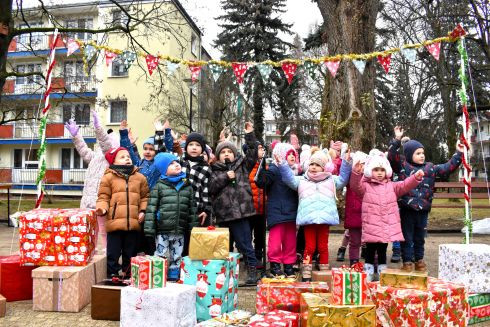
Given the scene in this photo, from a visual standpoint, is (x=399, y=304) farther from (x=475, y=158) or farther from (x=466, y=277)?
(x=475, y=158)

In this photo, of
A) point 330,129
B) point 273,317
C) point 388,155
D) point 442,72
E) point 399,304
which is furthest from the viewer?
point 442,72

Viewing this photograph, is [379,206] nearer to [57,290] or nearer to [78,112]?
[57,290]

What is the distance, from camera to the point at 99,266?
5797 mm

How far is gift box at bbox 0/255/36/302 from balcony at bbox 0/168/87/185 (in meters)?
26.0

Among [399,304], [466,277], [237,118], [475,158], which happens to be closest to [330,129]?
[466,277]

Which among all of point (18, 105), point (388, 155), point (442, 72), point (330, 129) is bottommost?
point (388, 155)

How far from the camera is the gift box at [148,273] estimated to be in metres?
4.19

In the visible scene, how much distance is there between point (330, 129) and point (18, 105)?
14726 millimetres

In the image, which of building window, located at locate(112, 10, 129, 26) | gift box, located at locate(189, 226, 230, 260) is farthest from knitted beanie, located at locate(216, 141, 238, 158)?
building window, located at locate(112, 10, 129, 26)

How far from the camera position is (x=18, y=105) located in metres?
19.5

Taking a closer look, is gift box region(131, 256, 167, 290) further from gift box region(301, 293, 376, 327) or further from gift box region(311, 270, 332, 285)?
gift box region(311, 270, 332, 285)

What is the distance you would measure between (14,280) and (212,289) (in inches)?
109

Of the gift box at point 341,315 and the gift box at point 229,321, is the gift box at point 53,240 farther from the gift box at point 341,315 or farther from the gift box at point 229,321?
the gift box at point 341,315

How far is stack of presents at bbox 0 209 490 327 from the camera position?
3.87 metres
